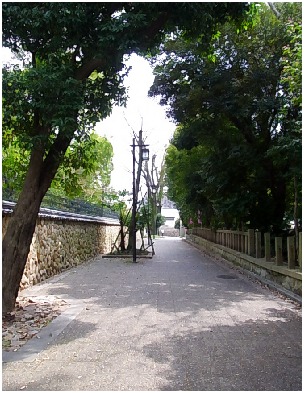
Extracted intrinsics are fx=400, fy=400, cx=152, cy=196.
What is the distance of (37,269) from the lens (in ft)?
29.3

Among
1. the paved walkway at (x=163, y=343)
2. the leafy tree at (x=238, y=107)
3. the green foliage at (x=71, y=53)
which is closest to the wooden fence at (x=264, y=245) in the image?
the leafy tree at (x=238, y=107)

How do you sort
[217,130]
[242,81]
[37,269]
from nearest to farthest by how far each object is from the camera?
[37,269]
[242,81]
[217,130]

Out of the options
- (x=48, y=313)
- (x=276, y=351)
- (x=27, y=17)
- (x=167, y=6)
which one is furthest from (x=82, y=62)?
(x=276, y=351)

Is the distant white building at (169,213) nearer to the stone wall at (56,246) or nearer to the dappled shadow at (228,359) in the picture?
the stone wall at (56,246)

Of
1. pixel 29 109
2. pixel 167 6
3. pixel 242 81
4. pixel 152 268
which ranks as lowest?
pixel 152 268

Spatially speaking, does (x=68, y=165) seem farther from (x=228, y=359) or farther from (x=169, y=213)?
(x=169, y=213)

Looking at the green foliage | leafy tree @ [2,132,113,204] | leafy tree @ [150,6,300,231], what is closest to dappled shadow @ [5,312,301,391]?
the green foliage

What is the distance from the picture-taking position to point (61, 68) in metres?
5.35

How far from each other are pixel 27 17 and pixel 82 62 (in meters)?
1.10

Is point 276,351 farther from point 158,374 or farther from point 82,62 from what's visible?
point 82,62

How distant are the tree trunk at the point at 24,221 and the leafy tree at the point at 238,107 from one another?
5.86 metres

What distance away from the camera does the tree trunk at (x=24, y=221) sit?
18.4 ft

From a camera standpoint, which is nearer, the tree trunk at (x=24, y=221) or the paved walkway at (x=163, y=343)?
the paved walkway at (x=163, y=343)

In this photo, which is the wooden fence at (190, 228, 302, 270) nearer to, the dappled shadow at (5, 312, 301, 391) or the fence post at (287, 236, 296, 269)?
the fence post at (287, 236, 296, 269)
